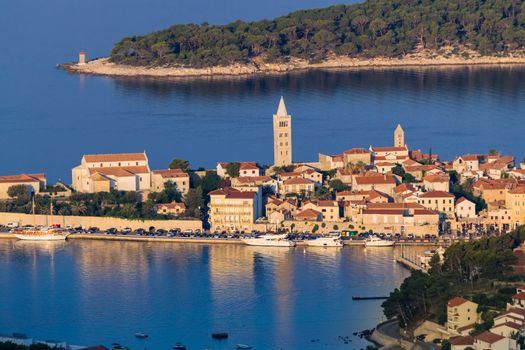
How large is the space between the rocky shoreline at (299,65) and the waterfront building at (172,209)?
3016 cm

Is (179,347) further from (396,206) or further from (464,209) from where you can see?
(464,209)

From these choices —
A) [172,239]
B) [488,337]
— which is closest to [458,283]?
[488,337]

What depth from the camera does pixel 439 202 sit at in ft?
139

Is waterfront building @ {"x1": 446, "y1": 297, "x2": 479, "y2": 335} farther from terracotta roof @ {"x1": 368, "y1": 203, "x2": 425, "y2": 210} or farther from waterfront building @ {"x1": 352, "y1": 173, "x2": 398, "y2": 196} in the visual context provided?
waterfront building @ {"x1": 352, "y1": 173, "x2": 398, "y2": 196}

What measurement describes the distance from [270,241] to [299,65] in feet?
113

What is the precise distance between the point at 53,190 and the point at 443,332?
48.3 ft

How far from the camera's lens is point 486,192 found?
43.0 m

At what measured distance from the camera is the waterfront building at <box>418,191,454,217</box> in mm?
42281

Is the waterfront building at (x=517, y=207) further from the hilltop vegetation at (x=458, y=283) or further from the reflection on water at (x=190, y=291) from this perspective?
the hilltop vegetation at (x=458, y=283)

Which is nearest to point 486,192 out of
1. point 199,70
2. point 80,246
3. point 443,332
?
point 80,246

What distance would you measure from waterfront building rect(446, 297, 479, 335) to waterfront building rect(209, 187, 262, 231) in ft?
→ 35.6

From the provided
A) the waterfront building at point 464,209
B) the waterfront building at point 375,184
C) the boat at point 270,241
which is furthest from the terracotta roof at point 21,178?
the waterfront building at point 464,209

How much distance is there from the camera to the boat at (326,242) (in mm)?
40469

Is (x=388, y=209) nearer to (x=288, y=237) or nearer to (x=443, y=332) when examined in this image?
(x=288, y=237)
